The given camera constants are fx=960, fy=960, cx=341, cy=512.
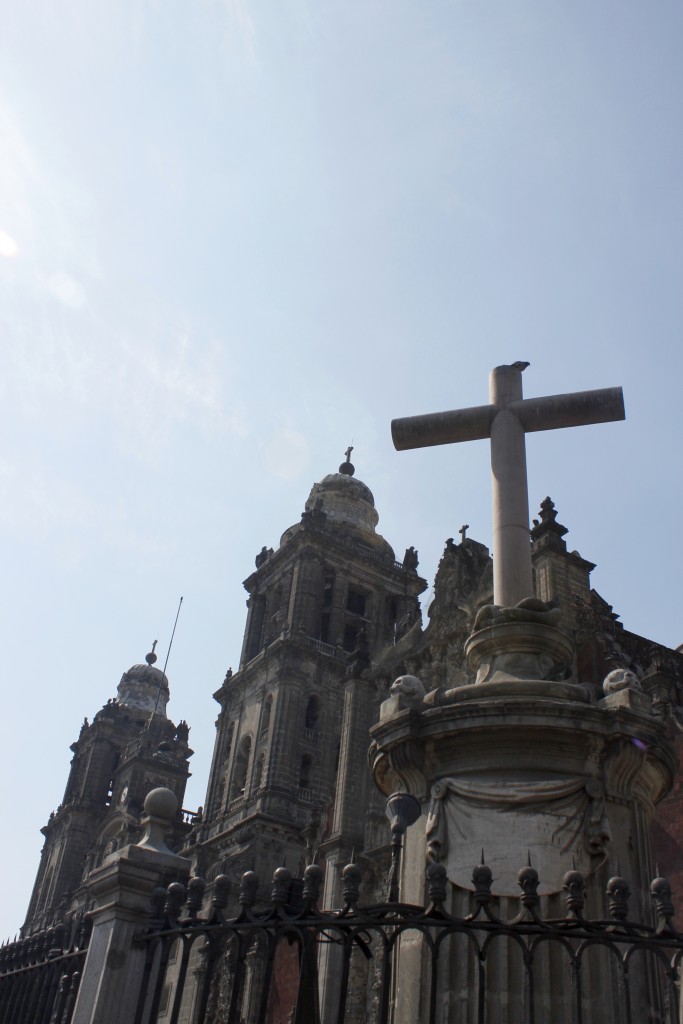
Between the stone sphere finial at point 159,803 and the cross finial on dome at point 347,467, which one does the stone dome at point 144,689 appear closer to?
the cross finial on dome at point 347,467

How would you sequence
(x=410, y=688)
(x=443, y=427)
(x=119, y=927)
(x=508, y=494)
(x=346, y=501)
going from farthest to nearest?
(x=346, y=501) → (x=443, y=427) → (x=508, y=494) → (x=410, y=688) → (x=119, y=927)

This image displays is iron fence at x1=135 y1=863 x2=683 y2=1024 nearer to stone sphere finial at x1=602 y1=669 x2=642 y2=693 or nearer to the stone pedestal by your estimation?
the stone pedestal

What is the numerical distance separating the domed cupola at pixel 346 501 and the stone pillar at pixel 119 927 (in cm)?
4118

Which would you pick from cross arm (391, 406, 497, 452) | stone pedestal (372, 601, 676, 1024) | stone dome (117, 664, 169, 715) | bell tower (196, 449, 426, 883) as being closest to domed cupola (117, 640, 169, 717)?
stone dome (117, 664, 169, 715)

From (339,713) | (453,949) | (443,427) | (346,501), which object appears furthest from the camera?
Result: (346,501)

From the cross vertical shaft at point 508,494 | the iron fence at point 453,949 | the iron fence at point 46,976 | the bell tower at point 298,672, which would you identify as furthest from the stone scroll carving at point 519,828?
the bell tower at point 298,672

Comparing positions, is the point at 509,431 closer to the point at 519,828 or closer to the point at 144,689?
the point at 519,828

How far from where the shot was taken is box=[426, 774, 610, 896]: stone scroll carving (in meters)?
5.96

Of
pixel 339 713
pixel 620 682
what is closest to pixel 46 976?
pixel 620 682

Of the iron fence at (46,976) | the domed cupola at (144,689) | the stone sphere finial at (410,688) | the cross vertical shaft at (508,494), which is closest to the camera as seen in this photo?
the iron fence at (46,976)

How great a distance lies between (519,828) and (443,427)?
388cm

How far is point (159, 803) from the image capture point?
680 centimetres

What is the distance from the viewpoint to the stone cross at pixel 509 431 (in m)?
7.85

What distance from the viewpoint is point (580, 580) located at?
25.2 metres
